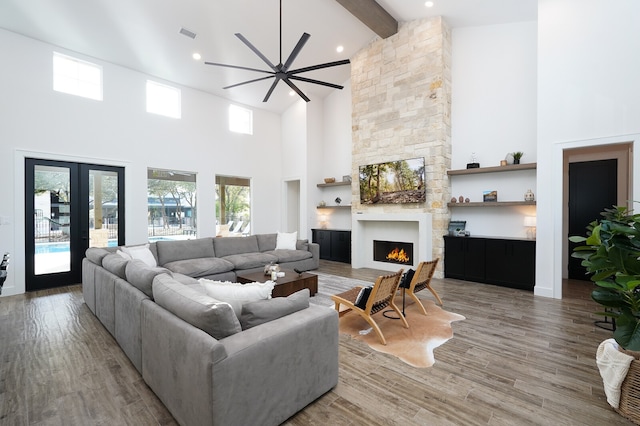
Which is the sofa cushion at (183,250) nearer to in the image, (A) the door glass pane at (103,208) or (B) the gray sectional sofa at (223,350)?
(A) the door glass pane at (103,208)

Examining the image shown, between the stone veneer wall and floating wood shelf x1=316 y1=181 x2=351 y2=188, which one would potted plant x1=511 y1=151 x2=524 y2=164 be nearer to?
the stone veneer wall

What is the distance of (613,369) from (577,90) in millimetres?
4272

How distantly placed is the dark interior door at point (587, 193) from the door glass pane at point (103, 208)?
9.36m

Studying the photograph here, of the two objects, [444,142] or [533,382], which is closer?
[533,382]

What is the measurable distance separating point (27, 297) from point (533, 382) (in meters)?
6.99

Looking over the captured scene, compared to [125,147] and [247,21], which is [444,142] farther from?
[125,147]

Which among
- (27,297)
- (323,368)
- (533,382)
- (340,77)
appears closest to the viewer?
(323,368)

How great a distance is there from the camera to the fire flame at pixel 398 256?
6766mm

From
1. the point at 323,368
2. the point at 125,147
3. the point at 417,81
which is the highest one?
the point at 417,81

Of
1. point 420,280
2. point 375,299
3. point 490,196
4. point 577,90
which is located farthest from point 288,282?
point 577,90

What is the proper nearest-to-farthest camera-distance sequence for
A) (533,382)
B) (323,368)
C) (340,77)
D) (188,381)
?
1. (188,381)
2. (323,368)
3. (533,382)
4. (340,77)

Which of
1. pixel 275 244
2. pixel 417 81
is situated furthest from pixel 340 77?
pixel 275 244

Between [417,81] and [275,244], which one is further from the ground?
[417,81]

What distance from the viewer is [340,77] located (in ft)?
26.3
